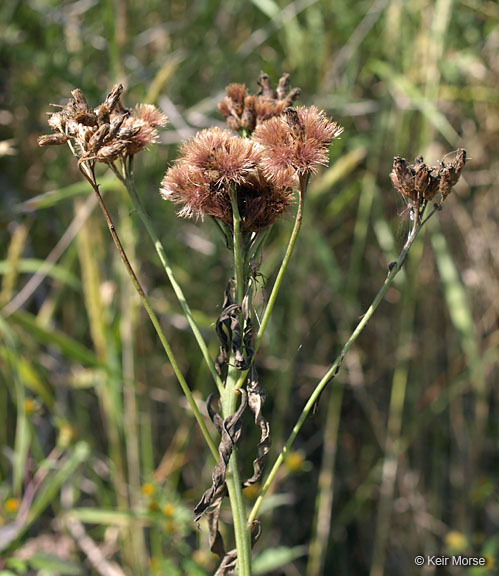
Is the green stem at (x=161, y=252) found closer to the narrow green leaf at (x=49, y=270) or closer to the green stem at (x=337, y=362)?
the green stem at (x=337, y=362)

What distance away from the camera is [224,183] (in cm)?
59

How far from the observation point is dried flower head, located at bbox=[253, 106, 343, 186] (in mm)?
568

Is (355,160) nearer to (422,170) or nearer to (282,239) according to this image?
(282,239)

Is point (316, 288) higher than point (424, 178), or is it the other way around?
point (316, 288)

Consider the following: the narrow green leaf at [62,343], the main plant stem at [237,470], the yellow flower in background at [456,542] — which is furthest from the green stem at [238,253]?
the yellow flower in background at [456,542]

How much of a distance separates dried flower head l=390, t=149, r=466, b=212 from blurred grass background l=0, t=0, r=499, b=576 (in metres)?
0.90

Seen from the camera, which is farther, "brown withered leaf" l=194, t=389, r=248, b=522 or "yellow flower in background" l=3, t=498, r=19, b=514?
"yellow flower in background" l=3, t=498, r=19, b=514

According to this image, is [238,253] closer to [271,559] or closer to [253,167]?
[253,167]

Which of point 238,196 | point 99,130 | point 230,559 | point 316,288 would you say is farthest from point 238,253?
point 316,288

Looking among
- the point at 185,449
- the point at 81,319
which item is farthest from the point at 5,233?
the point at 185,449

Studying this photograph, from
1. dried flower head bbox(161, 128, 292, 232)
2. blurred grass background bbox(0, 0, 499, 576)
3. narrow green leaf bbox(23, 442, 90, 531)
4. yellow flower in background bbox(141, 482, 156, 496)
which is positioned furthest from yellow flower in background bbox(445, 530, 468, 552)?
dried flower head bbox(161, 128, 292, 232)

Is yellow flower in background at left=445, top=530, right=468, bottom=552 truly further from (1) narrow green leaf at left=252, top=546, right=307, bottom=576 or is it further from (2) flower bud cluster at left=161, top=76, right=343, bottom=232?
(2) flower bud cluster at left=161, top=76, right=343, bottom=232

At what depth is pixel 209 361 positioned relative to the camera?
2.01ft

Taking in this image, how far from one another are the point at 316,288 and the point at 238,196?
123cm
